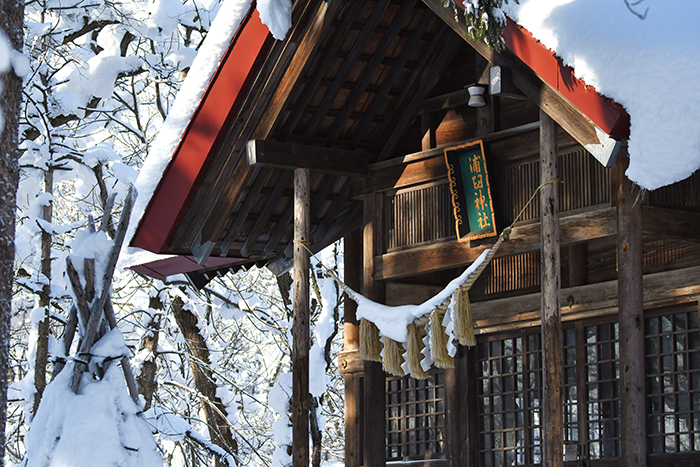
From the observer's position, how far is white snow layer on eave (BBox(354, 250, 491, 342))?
8.50 meters

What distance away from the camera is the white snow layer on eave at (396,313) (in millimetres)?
8500

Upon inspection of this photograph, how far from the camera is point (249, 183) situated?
32.1 ft

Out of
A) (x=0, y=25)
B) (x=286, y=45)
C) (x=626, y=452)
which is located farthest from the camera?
(x=286, y=45)

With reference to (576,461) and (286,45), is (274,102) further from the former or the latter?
(576,461)

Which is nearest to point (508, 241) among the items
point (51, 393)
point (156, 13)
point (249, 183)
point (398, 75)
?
point (398, 75)

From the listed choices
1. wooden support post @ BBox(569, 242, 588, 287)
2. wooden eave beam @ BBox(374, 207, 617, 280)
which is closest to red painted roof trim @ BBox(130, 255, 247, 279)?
wooden eave beam @ BBox(374, 207, 617, 280)

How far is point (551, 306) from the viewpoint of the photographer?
7.04 m

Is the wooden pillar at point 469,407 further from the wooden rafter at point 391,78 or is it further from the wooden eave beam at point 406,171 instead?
the wooden rafter at point 391,78

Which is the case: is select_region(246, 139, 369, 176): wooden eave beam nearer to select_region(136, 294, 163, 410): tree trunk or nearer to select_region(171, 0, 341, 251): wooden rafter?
select_region(171, 0, 341, 251): wooden rafter

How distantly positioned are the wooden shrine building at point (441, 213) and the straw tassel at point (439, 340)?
896 mm

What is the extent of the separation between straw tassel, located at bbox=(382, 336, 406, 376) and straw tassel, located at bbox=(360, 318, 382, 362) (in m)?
0.35

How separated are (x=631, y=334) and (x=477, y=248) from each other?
8.33 ft

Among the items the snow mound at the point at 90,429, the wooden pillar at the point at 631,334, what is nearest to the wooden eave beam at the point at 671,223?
the wooden pillar at the point at 631,334

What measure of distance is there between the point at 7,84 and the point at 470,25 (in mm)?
3852
